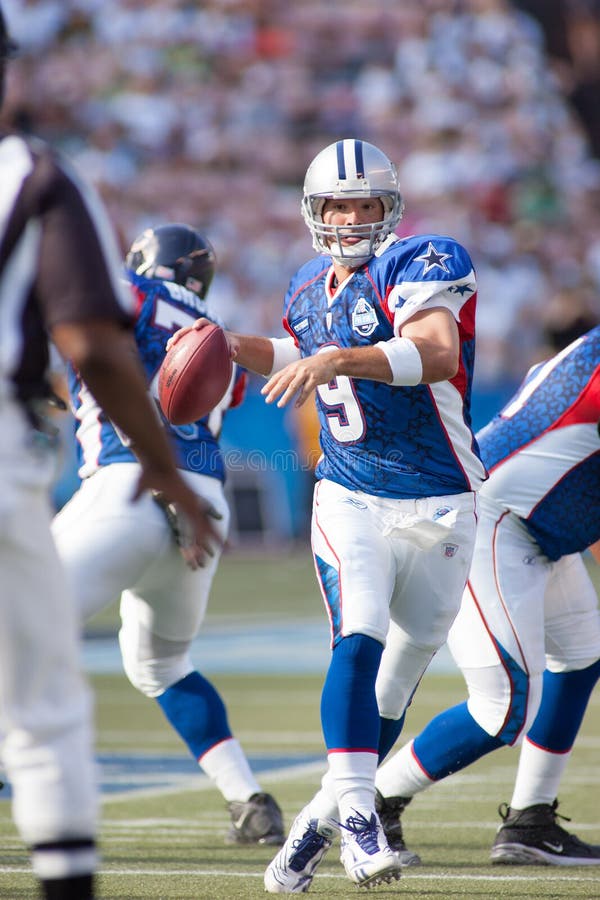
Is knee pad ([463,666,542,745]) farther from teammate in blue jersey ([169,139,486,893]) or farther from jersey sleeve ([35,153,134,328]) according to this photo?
jersey sleeve ([35,153,134,328])

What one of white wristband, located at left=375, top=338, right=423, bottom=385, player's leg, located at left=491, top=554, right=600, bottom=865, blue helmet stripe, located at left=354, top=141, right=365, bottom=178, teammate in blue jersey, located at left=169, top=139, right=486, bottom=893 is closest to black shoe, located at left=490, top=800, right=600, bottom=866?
player's leg, located at left=491, top=554, right=600, bottom=865

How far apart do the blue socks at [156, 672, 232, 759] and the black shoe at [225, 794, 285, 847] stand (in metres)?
0.21

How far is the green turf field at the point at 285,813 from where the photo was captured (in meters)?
3.72

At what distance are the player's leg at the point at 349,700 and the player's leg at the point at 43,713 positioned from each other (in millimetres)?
1305

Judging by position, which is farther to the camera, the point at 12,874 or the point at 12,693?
the point at 12,874

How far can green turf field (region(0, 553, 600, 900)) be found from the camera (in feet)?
12.2

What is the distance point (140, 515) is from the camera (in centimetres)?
399

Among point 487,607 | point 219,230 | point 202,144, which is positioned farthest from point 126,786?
point 202,144

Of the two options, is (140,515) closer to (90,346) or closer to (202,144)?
(90,346)

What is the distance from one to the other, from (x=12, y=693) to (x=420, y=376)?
1.59 metres

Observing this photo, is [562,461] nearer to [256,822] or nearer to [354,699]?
[354,699]

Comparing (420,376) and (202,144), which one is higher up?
(202,144)

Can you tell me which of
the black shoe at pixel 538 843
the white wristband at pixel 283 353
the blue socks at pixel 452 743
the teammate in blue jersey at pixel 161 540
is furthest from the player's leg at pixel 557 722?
the white wristband at pixel 283 353

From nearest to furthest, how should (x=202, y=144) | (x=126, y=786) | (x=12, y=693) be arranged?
1. (x=12, y=693)
2. (x=126, y=786)
3. (x=202, y=144)
